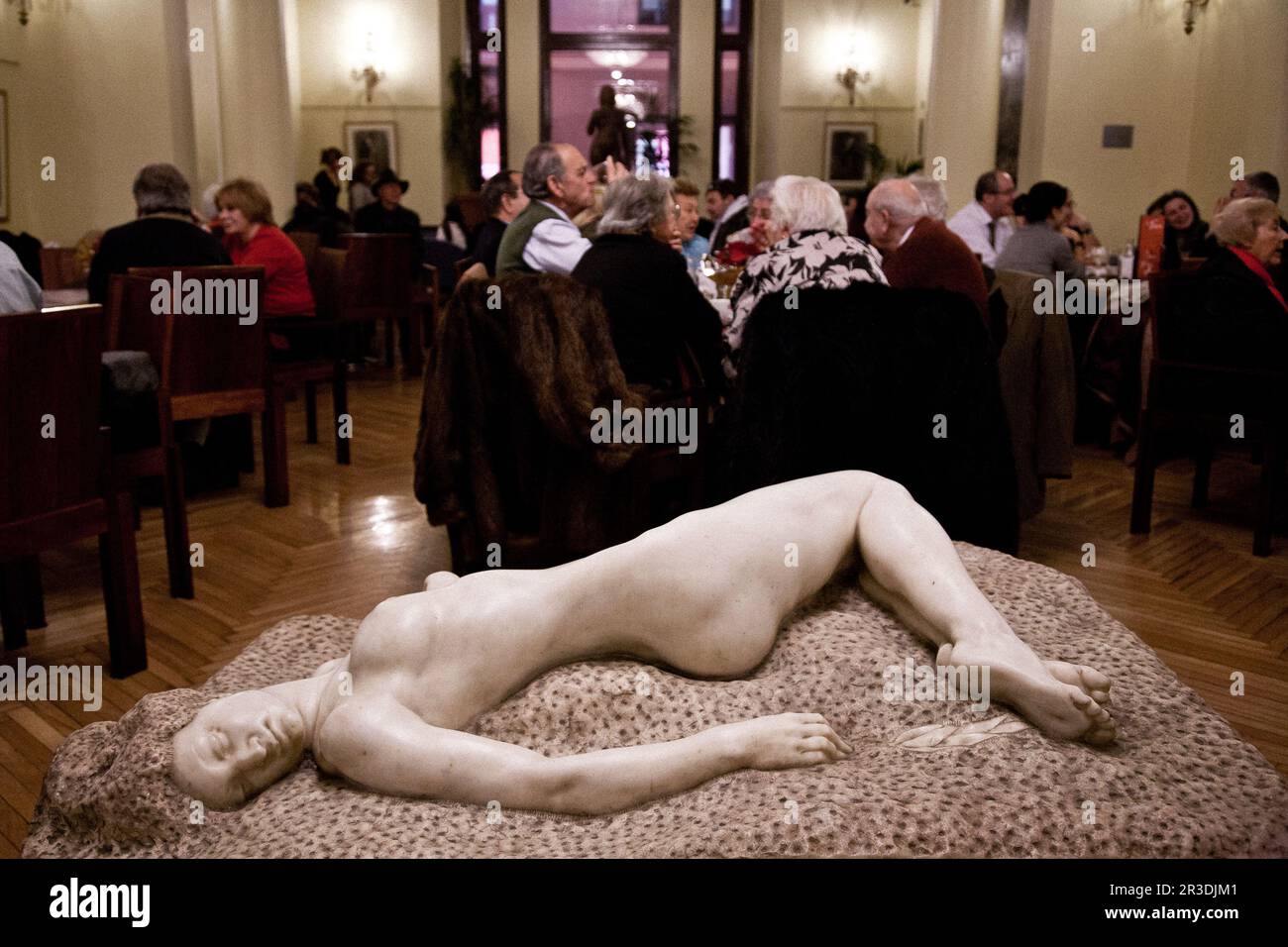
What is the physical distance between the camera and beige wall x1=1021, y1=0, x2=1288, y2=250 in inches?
371

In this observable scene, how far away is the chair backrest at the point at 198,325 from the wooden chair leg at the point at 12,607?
0.73 metres

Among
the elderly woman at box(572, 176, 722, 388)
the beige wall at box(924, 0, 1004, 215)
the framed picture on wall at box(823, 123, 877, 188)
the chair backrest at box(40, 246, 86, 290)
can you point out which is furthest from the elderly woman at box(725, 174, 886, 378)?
the framed picture on wall at box(823, 123, 877, 188)

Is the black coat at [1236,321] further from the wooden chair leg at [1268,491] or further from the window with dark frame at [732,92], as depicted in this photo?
the window with dark frame at [732,92]

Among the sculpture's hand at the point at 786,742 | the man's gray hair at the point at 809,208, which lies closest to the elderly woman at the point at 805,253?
the man's gray hair at the point at 809,208

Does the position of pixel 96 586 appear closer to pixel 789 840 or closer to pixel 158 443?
pixel 158 443

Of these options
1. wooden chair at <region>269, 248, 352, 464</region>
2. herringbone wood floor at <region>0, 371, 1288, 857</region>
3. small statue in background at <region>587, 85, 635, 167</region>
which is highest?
small statue in background at <region>587, 85, 635, 167</region>

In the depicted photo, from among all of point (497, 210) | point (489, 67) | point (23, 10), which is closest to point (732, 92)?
point (489, 67)

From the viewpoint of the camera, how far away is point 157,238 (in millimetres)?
4793

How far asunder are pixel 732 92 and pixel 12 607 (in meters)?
12.9

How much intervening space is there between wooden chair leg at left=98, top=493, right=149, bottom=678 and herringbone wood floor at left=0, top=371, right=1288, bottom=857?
6cm

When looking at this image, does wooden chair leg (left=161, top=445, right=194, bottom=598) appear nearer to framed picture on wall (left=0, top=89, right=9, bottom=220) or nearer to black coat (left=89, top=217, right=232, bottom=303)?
black coat (left=89, top=217, right=232, bottom=303)

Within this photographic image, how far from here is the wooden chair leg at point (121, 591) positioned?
9.96 ft

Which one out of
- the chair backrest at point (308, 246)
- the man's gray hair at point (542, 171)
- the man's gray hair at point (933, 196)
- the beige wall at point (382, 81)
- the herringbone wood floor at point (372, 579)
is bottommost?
the herringbone wood floor at point (372, 579)
